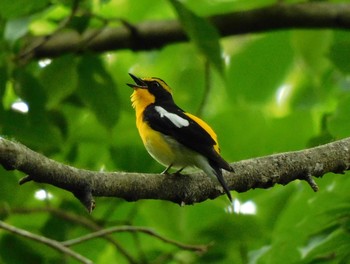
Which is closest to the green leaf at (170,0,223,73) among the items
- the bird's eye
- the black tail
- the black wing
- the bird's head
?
the black wing

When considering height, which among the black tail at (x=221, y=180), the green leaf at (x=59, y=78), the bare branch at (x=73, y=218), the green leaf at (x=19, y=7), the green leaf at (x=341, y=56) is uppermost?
the green leaf at (x=19, y=7)

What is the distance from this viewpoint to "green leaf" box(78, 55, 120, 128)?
17.2 ft

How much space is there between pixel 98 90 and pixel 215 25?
135 cm

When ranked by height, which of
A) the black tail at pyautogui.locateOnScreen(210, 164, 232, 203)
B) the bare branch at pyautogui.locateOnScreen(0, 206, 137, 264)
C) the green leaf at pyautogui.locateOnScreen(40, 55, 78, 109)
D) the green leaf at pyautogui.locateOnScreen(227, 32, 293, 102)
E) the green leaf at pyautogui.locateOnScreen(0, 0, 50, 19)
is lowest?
the bare branch at pyautogui.locateOnScreen(0, 206, 137, 264)

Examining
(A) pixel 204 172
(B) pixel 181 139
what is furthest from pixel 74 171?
(B) pixel 181 139

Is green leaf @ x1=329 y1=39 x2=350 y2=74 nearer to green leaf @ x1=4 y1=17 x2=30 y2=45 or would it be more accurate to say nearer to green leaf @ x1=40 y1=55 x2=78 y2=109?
green leaf @ x1=40 y1=55 x2=78 y2=109

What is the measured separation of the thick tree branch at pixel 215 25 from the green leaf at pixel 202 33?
3.97ft

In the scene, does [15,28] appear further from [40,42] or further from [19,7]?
[40,42]

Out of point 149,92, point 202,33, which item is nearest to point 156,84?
point 149,92

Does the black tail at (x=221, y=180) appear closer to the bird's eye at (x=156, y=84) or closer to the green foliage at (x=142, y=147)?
the green foliage at (x=142, y=147)

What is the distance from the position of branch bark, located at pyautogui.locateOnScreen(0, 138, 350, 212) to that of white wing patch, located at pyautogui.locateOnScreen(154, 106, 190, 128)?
2.36 ft

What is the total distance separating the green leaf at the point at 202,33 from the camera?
4.65 meters

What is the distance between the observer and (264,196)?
16.8ft

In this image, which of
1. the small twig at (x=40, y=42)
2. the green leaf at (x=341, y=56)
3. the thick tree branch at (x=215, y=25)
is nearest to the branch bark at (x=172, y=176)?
the small twig at (x=40, y=42)
